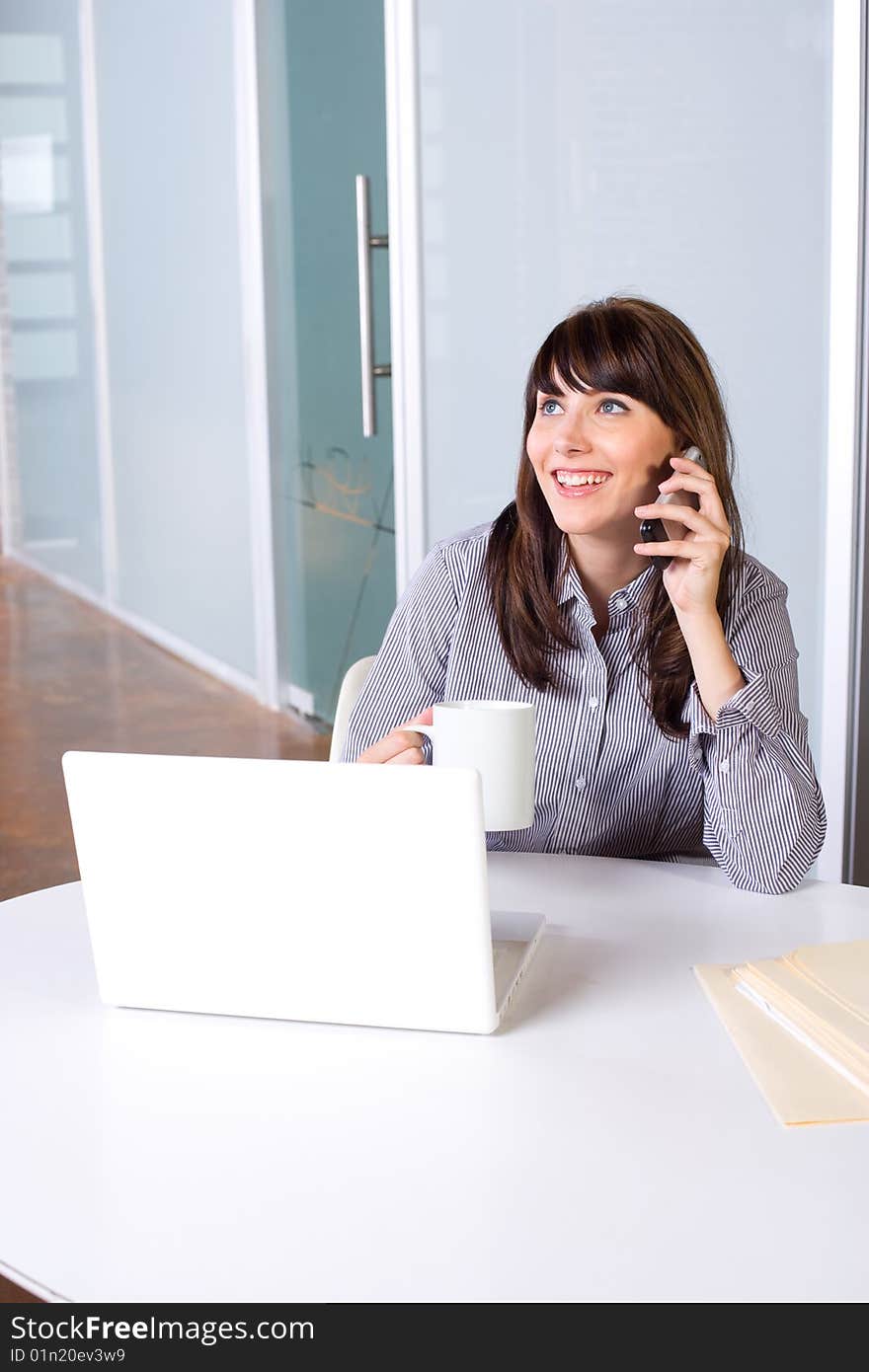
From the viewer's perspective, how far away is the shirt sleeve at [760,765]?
1468 millimetres

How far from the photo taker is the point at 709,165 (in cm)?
280

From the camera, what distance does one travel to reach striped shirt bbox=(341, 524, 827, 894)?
158cm

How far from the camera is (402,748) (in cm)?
149

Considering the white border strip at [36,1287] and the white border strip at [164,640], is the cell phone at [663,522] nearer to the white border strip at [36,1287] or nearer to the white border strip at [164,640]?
the white border strip at [36,1287]

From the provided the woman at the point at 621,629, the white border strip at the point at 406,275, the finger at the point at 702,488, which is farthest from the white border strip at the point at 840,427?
the white border strip at the point at 406,275

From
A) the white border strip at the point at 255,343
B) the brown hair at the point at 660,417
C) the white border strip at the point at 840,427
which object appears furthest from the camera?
the white border strip at the point at 255,343

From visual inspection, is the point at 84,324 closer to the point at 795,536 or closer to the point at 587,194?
the point at 587,194

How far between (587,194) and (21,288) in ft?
18.1

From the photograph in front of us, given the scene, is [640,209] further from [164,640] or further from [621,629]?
[164,640]

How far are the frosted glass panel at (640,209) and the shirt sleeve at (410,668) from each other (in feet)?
3.83

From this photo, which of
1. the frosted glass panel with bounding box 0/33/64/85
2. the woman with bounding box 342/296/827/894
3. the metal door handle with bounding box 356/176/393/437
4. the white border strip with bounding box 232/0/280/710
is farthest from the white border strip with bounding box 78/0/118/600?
the woman with bounding box 342/296/827/894

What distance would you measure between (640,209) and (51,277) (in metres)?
5.12

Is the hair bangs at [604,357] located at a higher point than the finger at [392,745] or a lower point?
higher
